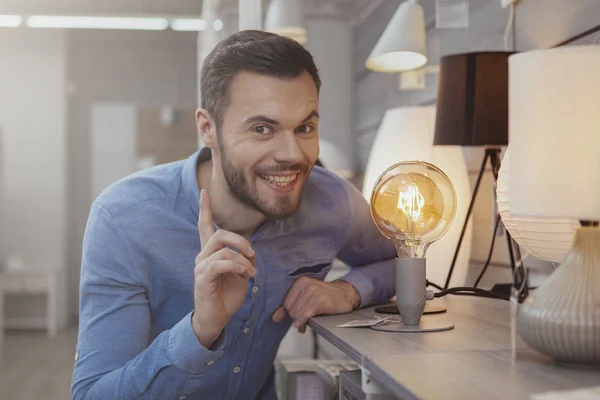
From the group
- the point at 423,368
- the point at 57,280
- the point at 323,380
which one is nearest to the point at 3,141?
the point at 57,280

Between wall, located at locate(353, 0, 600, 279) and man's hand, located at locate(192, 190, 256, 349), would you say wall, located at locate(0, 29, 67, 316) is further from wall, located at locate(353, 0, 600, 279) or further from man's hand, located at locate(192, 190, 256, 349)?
man's hand, located at locate(192, 190, 256, 349)

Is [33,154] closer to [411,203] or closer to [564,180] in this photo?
[411,203]

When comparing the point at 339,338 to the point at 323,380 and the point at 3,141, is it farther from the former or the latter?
the point at 3,141

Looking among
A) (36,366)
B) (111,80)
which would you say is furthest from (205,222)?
(111,80)

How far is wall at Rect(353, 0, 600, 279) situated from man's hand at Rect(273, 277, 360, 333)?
53 cm

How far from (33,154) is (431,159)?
4.28 metres

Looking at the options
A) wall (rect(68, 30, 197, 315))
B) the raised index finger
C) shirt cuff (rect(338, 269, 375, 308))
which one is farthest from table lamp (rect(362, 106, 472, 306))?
wall (rect(68, 30, 197, 315))

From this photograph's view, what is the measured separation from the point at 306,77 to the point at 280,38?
0.25 feet

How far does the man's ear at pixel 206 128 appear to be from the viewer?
4.31 ft

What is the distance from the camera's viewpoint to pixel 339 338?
1.04m

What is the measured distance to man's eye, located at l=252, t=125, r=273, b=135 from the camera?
47.6 inches

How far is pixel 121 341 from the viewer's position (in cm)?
120

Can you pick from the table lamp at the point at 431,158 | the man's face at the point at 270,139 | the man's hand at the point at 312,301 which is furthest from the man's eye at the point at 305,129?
the table lamp at the point at 431,158

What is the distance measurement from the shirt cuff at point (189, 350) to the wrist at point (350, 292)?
27 centimetres
